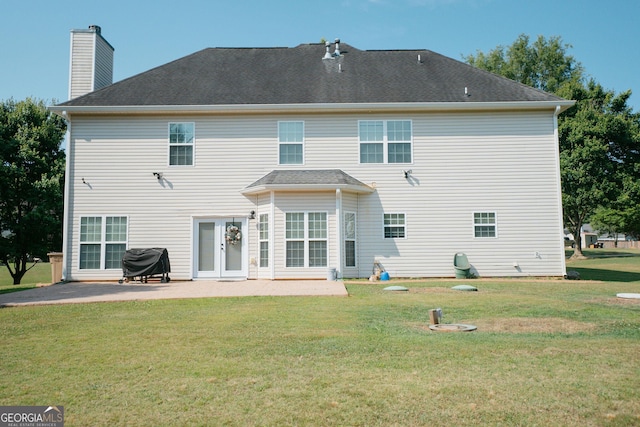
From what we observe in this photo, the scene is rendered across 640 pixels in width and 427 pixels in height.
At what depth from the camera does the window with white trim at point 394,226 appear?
51.5ft

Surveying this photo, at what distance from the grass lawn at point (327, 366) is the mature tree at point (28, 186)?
1558cm

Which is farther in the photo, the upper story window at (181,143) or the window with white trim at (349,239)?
the upper story window at (181,143)

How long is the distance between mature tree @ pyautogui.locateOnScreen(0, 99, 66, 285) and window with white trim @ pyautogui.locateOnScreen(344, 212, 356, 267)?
1542cm

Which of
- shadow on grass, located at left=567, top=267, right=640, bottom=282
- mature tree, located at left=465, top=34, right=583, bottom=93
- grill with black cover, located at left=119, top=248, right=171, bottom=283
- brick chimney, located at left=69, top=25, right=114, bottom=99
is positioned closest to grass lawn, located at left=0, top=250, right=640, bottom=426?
grill with black cover, located at left=119, top=248, right=171, bottom=283

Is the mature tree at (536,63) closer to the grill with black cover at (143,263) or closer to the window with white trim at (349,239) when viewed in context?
the window with white trim at (349,239)

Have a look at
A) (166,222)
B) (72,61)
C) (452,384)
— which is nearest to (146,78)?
(72,61)

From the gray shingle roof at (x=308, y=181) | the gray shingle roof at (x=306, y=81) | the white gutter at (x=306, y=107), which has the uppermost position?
the gray shingle roof at (x=306, y=81)

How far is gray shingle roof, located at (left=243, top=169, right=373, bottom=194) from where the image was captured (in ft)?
47.6

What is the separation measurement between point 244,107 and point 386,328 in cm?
1048

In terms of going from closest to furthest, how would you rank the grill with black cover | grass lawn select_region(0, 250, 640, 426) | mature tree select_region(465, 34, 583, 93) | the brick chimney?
grass lawn select_region(0, 250, 640, 426), the grill with black cover, the brick chimney, mature tree select_region(465, 34, 583, 93)

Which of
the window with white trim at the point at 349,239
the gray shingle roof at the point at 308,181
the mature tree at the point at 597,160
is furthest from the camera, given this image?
the mature tree at the point at 597,160

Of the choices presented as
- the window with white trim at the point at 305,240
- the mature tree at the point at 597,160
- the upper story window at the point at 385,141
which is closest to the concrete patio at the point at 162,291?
the window with white trim at the point at 305,240

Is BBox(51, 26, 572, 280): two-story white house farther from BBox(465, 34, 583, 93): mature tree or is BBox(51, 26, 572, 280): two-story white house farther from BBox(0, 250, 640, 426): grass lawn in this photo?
BBox(465, 34, 583, 93): mature tree

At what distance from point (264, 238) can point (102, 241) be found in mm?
5330
